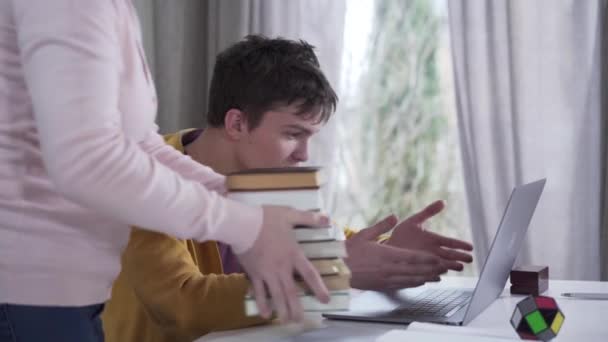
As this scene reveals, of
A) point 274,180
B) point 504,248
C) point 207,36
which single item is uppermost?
point 207,36

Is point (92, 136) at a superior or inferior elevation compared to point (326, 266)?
superior

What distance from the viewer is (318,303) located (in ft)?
2.67

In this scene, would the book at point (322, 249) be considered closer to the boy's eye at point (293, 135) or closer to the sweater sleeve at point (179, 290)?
the sweater sleeve at point (179, 290)

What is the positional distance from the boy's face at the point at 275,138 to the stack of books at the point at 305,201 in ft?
2.70

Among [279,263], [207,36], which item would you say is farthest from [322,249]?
[207,36]

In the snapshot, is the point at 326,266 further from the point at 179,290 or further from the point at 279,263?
the point at 179,290

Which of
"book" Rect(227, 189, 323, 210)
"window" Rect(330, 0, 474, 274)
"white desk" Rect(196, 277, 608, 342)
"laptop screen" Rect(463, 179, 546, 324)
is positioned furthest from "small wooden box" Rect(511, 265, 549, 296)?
"window" Rect(330, 0, 474, 274)

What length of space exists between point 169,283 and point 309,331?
0.88 feet

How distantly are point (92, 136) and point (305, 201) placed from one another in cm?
26

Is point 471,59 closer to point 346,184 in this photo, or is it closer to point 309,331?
point 346,184

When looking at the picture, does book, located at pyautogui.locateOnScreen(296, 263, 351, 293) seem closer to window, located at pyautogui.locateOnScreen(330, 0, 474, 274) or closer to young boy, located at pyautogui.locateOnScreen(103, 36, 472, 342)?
young boy, located at pyautogui.locateOnScreen(103, 36, 472, 342)

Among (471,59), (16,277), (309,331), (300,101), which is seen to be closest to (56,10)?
(16,277)

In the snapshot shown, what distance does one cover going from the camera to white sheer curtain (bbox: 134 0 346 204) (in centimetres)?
276

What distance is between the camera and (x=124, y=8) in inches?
31.6
